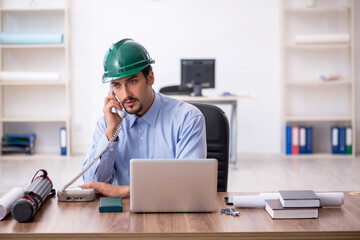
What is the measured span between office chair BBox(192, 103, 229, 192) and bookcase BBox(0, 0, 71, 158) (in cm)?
406

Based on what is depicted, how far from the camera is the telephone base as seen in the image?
1.90 m

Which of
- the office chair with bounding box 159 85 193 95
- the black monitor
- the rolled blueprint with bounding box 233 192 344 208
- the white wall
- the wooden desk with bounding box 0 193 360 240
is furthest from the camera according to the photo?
the white wall

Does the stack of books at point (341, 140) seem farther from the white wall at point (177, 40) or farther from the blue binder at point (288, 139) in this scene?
the white wall at point (177, 40)

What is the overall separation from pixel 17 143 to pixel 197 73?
2428mm

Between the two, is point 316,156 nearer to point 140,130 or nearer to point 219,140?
point 219,140

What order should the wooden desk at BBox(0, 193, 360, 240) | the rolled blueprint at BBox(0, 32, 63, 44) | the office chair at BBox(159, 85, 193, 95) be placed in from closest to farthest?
the wooden desk at BBox(0, 193, 360, 240)
the office chair at BBox(159, 85, 193, 95)
the rolled blueprint at BBox(0, 32, 63, 44)

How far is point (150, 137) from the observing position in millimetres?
2258

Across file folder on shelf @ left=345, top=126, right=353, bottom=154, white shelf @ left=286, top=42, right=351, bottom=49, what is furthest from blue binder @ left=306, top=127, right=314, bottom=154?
white shelf @ left=286, top=42, right=351, bottom=49

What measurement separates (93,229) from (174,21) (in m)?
5.16

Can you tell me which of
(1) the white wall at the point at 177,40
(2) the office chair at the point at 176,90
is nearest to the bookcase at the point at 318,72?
(1) the white wall at the point at 177,40

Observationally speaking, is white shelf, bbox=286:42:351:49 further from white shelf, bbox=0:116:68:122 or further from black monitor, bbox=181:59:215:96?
white shelf, bbox=0:116:68:122

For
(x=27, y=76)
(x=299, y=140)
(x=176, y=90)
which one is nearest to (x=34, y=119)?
(x=27, y=76)

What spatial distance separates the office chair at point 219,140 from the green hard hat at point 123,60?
57cm

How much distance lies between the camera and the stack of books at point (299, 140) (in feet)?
20.8
